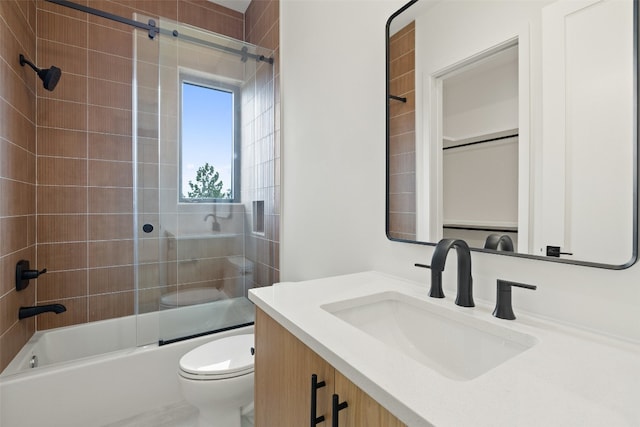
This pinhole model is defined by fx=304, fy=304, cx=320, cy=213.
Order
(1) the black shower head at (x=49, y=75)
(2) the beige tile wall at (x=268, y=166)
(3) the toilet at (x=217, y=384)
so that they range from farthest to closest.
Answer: (2) the beige tile wall at (x=268, y=166) < (1) the black shower head at (x=49, y=75) < (3) the toilet at (x=217, y=384)

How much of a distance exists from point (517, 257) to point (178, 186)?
5.80 ft

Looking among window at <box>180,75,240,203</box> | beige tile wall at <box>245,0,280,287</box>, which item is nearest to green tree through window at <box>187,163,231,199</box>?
window at <box>180,75,240,203</box>

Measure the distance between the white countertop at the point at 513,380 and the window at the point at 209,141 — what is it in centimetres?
145

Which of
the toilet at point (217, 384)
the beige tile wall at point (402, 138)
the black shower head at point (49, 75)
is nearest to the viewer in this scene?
the beige tile wall at point (402, 138)

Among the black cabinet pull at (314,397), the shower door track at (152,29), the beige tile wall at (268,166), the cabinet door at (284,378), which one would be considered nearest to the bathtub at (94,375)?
the beige tile wall at (268,166)

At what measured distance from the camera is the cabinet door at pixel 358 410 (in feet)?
1.52

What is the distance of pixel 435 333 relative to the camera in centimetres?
82

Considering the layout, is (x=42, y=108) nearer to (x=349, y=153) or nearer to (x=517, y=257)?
(x=349, y=153)

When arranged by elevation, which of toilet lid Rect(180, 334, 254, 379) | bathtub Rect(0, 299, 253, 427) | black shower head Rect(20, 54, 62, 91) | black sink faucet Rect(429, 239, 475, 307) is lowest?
bathtub Rect(0, 299, 253, 427)

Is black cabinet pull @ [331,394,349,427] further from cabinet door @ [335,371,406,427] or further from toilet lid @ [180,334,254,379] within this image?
toilet lid @ [180,334,254,379]

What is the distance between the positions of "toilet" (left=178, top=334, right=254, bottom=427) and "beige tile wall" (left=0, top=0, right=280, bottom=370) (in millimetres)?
A: 714

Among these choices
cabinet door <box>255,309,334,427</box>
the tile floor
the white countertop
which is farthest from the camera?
the tile floor

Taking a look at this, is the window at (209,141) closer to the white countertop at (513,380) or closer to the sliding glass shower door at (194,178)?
the sliding glass shower door at (194,178)

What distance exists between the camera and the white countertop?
0.39m
